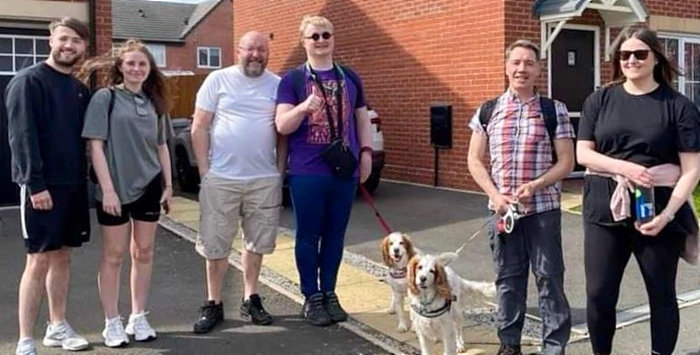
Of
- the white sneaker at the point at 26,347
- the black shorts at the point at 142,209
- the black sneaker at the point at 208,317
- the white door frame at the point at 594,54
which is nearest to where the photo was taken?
the white sneaker at the point at 26,347

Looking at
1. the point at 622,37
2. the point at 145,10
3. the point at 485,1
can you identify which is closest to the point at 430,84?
the point at 485,1

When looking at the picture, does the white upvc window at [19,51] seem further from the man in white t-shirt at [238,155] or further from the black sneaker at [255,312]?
the black sneaker at [255,312]

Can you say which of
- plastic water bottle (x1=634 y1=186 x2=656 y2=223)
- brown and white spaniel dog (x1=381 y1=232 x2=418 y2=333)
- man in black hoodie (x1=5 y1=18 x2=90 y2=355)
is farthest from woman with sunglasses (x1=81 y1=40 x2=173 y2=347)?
plastic water bottle (x1=634 y1=186 x2=656 y2=223)

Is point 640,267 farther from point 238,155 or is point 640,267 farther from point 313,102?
point 238,155

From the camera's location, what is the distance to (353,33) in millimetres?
14273

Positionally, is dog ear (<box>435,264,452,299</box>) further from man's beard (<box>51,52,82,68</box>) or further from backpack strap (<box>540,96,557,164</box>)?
man's beard (<box>51,52,82,68</box>)

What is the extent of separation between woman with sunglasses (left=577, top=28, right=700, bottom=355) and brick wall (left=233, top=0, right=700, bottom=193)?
7061 millimetres

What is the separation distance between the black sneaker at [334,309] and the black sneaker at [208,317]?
2.40 feet

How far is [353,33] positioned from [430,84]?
252cm

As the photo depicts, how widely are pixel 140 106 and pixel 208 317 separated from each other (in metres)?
1.50

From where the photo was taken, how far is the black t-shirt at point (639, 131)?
376cm

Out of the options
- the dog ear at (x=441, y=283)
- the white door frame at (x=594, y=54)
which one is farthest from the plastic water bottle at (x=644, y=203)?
the white door frame at (x=594, y=54)

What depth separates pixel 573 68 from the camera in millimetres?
11875

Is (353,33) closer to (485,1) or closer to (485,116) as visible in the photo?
(485,1)
